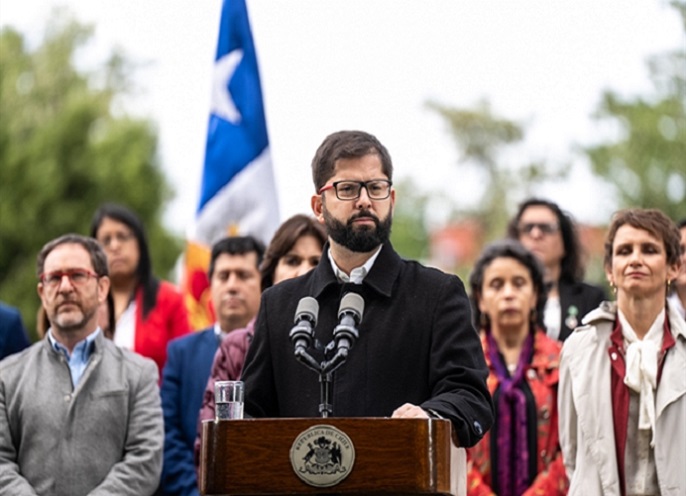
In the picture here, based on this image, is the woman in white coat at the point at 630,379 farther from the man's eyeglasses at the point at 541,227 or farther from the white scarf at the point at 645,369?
the man's eyeglasses at the point at 541,227

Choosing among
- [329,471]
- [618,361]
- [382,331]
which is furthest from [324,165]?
[618,361]

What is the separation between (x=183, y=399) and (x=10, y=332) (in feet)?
4.14

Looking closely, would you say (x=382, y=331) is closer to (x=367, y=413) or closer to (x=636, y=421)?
(x=367, y=413)

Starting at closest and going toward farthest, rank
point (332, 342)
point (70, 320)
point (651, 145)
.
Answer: point (332, 342)
point (70, 320)
point (651, 145)

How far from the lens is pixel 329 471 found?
548 cm

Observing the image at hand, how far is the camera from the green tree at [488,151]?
51062 millimetres

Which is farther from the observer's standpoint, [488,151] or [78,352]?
[488,151]

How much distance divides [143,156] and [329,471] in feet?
113

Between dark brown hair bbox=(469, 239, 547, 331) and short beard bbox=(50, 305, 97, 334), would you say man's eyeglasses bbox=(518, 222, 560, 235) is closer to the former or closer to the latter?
dark brown hair bbox=(469, 239, 547, 331)

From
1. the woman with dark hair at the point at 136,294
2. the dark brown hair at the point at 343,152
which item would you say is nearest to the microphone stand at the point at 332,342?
the dark brown hair at the point at 343,152

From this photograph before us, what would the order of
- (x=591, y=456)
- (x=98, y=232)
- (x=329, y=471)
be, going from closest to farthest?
(x=329, y=471)
(x=591, y=456)
(x=98, y=232)

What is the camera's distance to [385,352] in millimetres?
Answer: 6246

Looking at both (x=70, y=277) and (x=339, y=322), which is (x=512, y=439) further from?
(x=339, y=322)

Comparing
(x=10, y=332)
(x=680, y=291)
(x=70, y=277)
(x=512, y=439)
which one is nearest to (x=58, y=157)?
(x=10, y=332)
